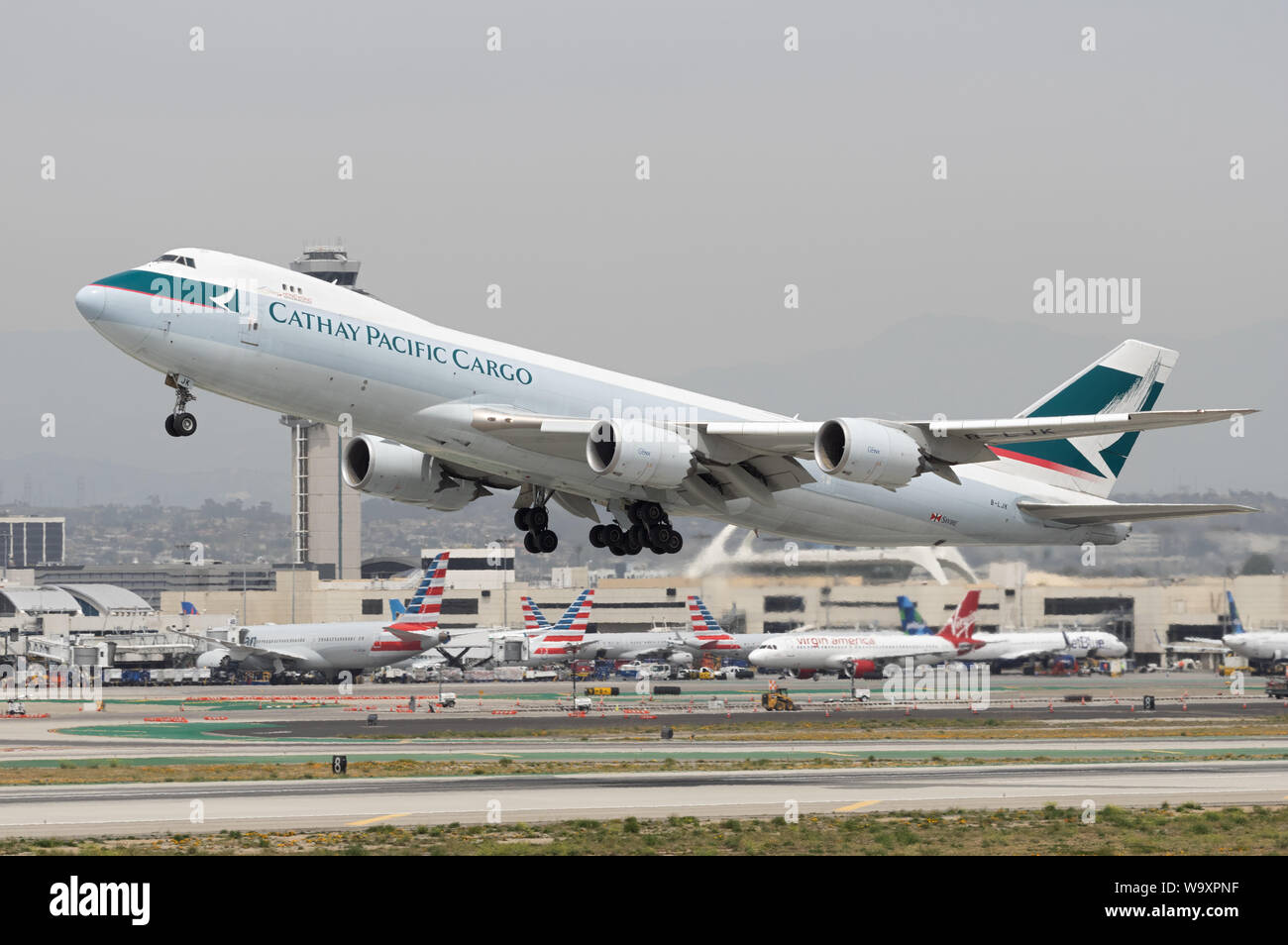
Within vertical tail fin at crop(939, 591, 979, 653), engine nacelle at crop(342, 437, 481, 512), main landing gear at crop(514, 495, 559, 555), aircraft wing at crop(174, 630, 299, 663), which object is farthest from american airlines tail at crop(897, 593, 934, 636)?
engine nacelle at crop(342, 437, 481, 512)

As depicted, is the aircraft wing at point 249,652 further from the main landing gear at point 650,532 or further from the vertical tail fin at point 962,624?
the main landing gear at point 650,532

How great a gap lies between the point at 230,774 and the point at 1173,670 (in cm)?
8952

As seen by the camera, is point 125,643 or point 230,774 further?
point 125,643

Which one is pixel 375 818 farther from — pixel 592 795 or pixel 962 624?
pixel 962 624

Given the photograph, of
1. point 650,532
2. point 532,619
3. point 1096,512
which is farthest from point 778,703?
point 532,619

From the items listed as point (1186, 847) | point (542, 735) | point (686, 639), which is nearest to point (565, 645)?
point (686, 639)

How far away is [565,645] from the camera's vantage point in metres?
103

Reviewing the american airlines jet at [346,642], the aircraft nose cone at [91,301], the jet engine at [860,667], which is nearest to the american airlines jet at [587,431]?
the aircraft nose cone at [91,301]

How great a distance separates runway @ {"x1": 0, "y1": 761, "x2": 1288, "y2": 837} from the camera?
1184 inches


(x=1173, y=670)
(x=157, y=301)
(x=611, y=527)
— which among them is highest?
(x=157, y=301)

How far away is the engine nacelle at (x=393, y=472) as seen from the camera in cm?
4344

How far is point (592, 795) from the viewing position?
113 ft

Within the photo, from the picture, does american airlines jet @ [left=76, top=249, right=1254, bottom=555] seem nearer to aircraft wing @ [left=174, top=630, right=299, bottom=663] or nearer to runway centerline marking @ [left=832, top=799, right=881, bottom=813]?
runway centerline marking @ [left=832, top=799, right=881, bottom=813]

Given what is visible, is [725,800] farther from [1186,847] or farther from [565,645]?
[565,645]
